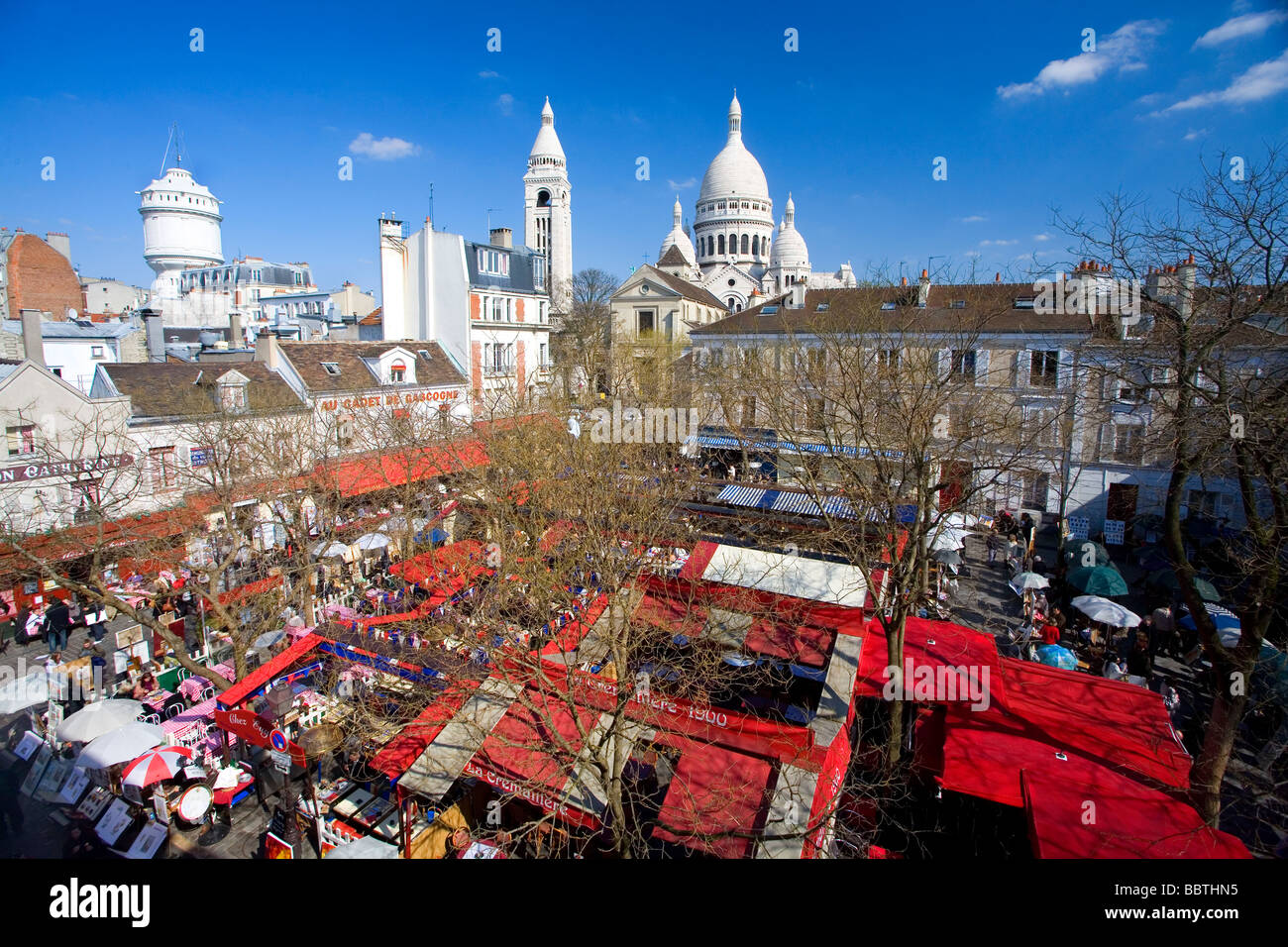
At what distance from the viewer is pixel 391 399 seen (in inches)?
1105

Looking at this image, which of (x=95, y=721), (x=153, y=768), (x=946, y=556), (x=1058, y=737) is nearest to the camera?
(x=153, y=768)

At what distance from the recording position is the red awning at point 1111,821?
23.1ft

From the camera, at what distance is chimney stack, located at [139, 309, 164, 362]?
2923 centimetres

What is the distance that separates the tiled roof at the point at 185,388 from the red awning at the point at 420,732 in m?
16.7

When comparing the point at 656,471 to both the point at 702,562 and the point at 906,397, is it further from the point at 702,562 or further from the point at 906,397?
the point at 906,397

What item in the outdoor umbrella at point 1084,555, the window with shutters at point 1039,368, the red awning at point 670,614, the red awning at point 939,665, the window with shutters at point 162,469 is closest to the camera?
the red awning at point 670,614

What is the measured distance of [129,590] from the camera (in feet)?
53.5

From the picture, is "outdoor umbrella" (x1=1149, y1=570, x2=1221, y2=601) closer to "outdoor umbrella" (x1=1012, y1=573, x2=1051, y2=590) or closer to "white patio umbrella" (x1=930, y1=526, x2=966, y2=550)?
"outdoor umbrella" (x1=1012, y1=573, x2=1051, y2=590)

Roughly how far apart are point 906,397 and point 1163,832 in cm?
903

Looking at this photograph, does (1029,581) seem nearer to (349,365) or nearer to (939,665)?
(939,665)

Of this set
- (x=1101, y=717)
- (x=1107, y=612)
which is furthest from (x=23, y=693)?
(x=1107, y=612)

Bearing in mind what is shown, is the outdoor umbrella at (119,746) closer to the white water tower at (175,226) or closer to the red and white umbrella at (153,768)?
the red and white umbrella at (153,768)

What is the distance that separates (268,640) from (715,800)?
10490 mm

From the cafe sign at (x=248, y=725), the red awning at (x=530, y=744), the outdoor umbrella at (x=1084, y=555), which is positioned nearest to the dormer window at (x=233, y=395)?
the cafe sign at (x=248, y=725)
